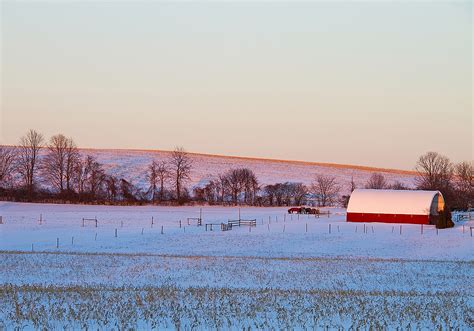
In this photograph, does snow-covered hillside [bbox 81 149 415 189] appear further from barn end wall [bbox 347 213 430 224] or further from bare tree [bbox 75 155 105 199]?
barn end wall [bbox 347 213 430 224]

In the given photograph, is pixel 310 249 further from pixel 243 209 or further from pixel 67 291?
pixel 243 209

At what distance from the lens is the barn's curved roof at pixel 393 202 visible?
81.1 metres

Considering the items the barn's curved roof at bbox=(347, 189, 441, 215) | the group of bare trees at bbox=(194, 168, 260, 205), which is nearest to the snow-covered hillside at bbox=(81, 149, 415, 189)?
the group of bare trees at bbox=(194, 168, 260, 205)

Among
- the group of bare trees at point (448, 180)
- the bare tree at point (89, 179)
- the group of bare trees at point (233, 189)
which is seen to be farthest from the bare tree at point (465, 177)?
the bare tree at point (89, 179)

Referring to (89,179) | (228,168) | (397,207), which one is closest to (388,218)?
(397,207)

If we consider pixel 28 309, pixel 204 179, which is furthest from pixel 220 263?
pixel 204 179

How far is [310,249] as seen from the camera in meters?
51.8

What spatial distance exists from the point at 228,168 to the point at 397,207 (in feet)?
325

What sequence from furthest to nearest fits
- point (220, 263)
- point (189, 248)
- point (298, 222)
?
point (298, 222), point (189, 248), point (220, 263)

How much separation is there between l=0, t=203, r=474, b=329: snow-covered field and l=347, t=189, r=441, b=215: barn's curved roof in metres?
6.75

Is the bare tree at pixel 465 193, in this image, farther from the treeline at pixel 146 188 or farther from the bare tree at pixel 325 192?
the bare tree at pixel 325 192

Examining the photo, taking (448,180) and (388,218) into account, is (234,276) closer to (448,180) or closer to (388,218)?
(388,218)

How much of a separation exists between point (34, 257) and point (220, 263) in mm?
12030

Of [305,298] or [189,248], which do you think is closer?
[305,298]
